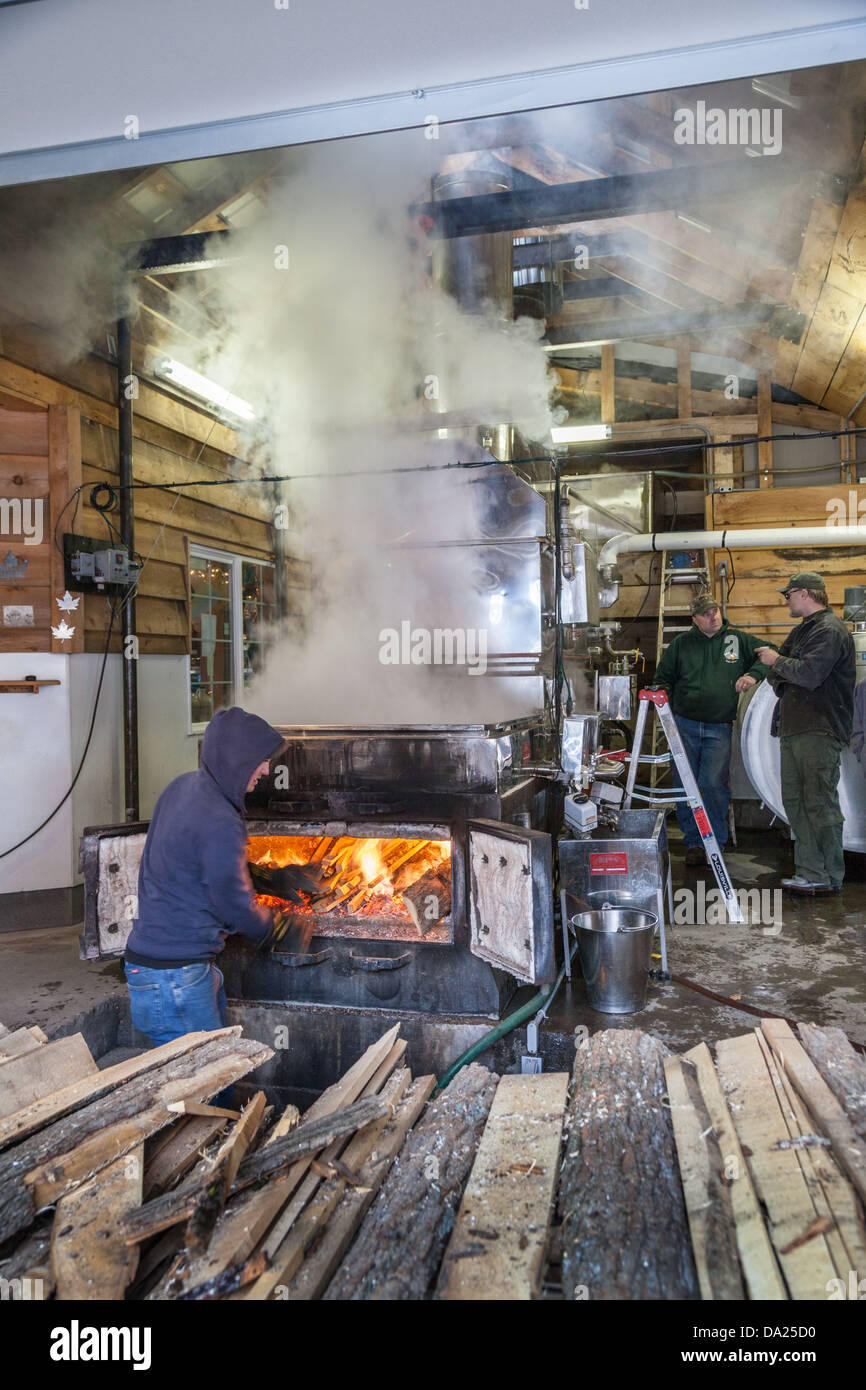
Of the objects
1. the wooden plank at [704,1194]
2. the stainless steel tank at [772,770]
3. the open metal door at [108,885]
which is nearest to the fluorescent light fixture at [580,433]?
the stainless steel tank at [772,770]

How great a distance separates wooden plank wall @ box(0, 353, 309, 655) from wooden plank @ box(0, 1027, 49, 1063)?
3.35m

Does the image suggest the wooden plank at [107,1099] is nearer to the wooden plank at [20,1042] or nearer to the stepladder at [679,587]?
the wooden plank at [20,1042]

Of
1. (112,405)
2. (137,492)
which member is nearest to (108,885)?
(137,492)

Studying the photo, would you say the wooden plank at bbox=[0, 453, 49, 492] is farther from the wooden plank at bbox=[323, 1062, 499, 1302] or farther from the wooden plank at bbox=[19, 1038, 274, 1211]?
the wooden plank at bbox=[323, 1062, 499, 1302]

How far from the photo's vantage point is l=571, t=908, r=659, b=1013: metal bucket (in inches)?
167

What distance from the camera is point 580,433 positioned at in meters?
8.06

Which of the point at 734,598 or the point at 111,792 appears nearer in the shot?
the point at 111,792

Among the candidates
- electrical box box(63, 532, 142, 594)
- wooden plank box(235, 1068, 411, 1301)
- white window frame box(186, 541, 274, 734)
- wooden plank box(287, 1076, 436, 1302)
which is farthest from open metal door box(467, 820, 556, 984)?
white window frame box(186, 541, 274, 734)

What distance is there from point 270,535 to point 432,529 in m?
3.35

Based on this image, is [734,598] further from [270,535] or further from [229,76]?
[229,76]

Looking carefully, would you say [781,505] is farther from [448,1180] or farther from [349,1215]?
[349,1215]
